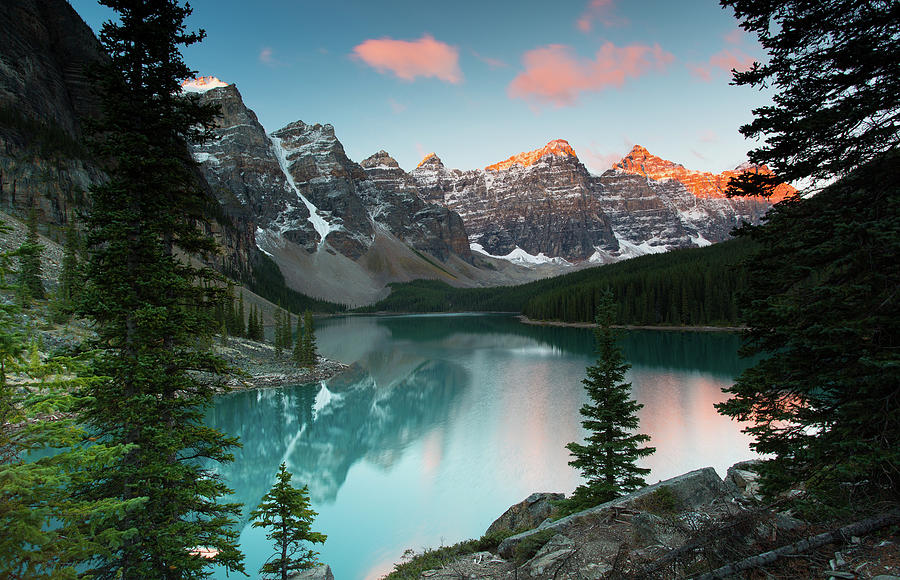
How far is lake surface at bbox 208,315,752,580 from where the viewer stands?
17.6 m

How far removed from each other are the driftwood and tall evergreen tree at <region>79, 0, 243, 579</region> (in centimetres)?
839

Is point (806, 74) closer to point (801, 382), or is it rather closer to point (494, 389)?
point (801, 382)

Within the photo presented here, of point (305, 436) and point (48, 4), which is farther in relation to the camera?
point (48, 4)

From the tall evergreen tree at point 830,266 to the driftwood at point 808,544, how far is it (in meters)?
0.66

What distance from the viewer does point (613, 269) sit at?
5246 inches

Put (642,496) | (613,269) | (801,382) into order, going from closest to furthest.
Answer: (801,382) < (642,496) < (613,269)

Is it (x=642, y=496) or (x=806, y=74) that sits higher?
(x=806, y=74)

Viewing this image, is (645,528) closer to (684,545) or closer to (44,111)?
(684,545)

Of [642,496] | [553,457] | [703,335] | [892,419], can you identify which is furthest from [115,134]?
[703,335]

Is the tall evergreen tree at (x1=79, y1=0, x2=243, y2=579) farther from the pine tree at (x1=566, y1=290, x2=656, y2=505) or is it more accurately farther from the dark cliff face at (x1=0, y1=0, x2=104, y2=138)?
the dark cliff face at (x1=0, y1=0, x2=104, y2=138)

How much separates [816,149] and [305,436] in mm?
29566

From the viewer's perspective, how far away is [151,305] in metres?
8.59

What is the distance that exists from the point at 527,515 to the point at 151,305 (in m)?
12.0

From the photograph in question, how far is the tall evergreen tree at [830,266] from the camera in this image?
20.1 feet
